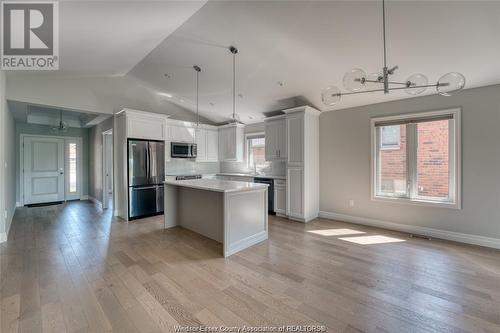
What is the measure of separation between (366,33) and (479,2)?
0.98 metres

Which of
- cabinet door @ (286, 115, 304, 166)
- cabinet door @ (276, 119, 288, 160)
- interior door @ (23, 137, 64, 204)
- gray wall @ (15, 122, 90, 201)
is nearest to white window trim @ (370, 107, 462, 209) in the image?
cabinet door @ (286, 115, 304, 166)

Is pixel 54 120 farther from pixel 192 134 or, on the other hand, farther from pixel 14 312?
pixel 14 312

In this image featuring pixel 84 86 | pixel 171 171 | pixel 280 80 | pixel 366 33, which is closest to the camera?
pixel 366 33

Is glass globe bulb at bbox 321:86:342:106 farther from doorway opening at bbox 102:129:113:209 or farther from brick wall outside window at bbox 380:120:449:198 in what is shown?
doorway opening at bbox 102:129:113:209

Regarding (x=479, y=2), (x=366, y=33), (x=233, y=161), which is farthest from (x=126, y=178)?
(x=479, y=2)

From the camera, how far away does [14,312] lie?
183 cm

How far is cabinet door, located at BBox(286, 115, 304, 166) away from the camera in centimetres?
458

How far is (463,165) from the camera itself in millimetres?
3385

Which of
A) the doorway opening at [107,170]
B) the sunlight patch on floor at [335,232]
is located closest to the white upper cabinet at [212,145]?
the doorway opening at [107,170]

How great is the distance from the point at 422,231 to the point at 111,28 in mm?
5511

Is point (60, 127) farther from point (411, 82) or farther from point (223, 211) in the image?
point (411, 82)

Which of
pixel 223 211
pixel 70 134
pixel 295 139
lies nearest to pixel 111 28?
pixel 223 211

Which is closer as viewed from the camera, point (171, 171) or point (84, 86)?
point (84, 86)

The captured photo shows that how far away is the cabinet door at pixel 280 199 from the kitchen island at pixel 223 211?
147 centimetres
